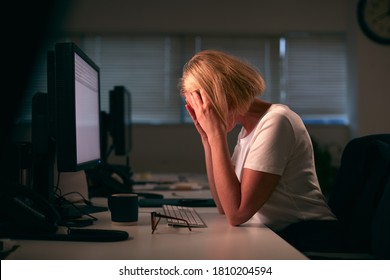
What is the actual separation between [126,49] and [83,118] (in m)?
3.10

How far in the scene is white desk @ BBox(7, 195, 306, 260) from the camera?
91 cm

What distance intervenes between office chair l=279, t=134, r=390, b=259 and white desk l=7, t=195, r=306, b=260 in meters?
0.17

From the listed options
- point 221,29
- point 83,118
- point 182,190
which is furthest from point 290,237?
point 221,29

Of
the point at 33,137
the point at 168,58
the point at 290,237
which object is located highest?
the point at 168,58

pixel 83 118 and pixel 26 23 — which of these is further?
pixel 26 23

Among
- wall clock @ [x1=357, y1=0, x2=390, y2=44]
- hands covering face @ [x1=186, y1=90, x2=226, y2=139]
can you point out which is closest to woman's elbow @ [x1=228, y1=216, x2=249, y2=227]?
hands covering face @ [x1=186, y1=90, x2=226, y2=139]

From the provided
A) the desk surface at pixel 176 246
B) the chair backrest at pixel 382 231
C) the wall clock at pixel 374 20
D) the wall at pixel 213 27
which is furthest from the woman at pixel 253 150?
the wall clock at pixel 374 20

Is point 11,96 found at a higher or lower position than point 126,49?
lower

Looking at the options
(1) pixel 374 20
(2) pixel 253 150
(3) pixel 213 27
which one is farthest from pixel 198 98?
(1) pixel 374 20

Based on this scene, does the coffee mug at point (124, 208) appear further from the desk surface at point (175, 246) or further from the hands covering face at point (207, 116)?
the hands covering face at point (207, 116)

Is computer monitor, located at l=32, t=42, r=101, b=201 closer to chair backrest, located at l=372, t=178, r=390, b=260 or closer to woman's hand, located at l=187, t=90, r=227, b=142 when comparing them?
woman's hand, located at l=187, t=90, r=227, b=142
